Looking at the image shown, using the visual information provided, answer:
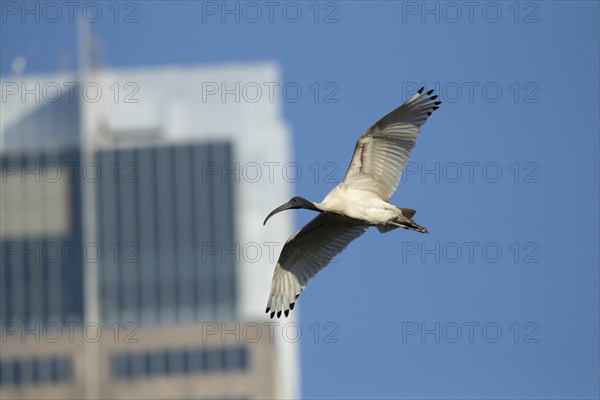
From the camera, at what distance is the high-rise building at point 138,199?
85.4m

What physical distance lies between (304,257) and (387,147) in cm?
245

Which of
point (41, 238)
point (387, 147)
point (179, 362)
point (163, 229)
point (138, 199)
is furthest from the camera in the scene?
point (138, 199)

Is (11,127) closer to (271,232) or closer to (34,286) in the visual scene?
(34,286)

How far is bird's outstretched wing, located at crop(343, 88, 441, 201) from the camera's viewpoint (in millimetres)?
18109

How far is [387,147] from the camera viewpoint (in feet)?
60.0

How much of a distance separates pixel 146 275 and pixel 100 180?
7222 millimetres

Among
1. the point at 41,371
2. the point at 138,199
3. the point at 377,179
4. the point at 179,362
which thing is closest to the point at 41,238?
the point at 138,199

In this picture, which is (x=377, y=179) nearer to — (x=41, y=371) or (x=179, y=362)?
(x=179, y=362)

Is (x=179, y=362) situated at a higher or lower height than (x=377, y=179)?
lower

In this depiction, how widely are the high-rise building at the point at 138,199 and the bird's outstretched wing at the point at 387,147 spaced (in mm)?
64378

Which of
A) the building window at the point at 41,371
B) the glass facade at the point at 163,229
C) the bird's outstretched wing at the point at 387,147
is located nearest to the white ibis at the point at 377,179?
the bird's outstretched wing at the point at 387,147

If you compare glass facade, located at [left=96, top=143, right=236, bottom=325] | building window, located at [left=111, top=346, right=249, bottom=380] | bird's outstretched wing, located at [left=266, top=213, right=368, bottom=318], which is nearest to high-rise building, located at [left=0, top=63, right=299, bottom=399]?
glass facade, located at [left=96, top=143, right=236, bottom=325]

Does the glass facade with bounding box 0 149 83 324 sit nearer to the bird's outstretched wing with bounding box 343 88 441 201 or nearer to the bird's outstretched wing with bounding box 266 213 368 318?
the bird's outstretched wing with bounding box 266 213 368 318

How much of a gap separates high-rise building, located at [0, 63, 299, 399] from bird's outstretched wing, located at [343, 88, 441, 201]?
6438 cm
